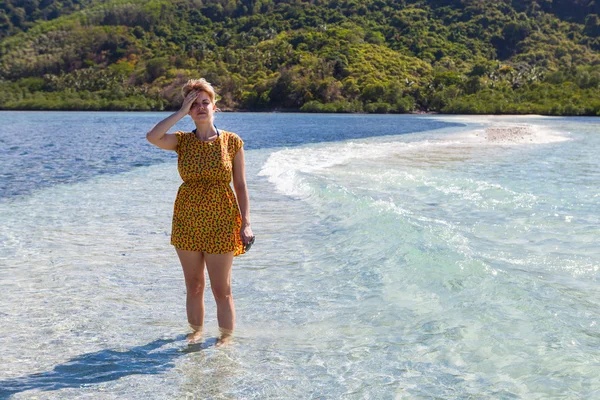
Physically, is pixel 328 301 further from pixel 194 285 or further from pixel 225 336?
pixel 194 285

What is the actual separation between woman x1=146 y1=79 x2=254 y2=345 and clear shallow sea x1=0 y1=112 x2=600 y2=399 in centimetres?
86

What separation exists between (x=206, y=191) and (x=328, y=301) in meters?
2.21

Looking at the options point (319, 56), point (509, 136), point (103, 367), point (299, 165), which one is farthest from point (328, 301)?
point (319, 56)

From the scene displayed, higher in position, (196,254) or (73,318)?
(196,254)

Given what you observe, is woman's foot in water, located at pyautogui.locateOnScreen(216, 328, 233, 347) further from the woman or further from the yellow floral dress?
the yellow floral dress

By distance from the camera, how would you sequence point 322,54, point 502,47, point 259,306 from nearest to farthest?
point 259,306, point 322,54, point 502,47

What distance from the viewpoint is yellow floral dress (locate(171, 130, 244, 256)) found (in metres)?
4.56

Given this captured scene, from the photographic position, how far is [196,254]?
15.4 ft

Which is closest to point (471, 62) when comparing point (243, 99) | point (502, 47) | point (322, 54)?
point (502, 47)

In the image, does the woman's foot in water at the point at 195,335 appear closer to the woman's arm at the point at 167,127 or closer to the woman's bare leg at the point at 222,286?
the woman's bare leg at the point at 222,286

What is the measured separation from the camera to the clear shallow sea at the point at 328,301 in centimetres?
434

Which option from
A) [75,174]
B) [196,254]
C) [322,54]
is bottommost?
[75,174]

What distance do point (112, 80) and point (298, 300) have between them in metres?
150

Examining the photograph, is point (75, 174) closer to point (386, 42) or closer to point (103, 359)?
point (103, 359)
